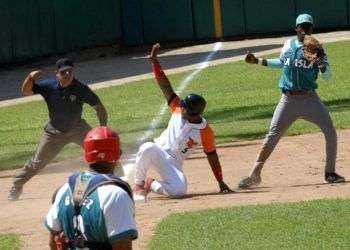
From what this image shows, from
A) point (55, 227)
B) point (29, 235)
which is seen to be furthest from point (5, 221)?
point (55, 227)

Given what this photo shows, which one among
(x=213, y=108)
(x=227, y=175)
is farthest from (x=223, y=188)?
(x=213, y=108)

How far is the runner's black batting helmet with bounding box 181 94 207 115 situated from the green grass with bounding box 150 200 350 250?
129cm

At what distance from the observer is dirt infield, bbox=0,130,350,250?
10.9 m

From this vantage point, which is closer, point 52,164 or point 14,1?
point 52,164

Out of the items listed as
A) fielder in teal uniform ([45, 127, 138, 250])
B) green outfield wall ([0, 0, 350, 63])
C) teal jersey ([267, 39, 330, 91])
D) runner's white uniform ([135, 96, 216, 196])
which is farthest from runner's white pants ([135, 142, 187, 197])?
green outfield wall ([0, 0, 350, 63])

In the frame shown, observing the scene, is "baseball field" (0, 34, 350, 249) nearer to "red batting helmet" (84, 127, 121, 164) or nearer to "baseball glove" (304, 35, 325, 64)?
"baseball glove" (304, 35, 325, 64)

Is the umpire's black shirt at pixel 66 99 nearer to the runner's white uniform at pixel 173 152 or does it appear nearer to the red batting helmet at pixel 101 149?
the runner's white uniform at pixel 173 152

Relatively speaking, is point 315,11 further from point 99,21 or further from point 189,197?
point 189,197

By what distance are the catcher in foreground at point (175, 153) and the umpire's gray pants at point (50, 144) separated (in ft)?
4.20

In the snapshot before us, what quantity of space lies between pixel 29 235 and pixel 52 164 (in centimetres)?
556

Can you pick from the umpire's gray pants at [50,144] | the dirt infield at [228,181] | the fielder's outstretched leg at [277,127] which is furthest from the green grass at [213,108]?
the fielder's outstretched leg at [277,127]

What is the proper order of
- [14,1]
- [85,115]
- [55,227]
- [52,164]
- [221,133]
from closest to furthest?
1. [55,227]
2. [52,164]
3. [221,133]
4. [85,115]
5. [14,1]

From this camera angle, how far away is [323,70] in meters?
11.6

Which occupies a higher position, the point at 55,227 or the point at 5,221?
the point at 55,227
